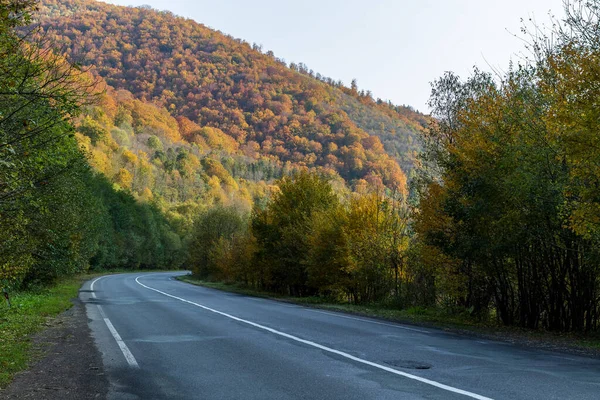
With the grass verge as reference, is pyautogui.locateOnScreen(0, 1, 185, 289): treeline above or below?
above

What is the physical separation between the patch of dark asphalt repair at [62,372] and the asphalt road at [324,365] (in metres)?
0.30

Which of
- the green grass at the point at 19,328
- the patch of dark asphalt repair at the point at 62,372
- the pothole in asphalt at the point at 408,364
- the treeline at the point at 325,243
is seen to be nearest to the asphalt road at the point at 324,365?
the pothole in asphalt at the point at 408,364

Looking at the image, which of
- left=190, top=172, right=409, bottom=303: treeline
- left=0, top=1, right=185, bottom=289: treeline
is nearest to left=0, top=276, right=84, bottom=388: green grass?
left=0, top=1, right=185, bottom=289: treeline

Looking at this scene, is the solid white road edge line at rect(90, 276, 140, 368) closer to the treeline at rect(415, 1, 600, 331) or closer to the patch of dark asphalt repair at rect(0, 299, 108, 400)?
the patch of dark asphalt repair at rect(0, 299, 108, 400)

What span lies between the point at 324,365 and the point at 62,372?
172 inches

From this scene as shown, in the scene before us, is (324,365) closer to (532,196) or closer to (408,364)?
(408,364)

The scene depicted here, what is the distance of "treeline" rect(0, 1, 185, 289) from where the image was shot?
7.47 meters

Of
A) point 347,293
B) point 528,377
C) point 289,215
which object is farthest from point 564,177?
point 289,215

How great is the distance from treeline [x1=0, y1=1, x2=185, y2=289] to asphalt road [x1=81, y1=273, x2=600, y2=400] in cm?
347

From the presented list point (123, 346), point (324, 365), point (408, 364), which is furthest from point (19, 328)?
point (408, 364)

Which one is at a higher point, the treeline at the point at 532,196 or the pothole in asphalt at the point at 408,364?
the treeline at the point at 532,196

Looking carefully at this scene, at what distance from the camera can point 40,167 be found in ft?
29.4

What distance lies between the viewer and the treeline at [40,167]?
7473 mm

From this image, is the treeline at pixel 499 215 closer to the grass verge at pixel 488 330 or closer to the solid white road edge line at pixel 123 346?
the grass verge at pixel 488 330
